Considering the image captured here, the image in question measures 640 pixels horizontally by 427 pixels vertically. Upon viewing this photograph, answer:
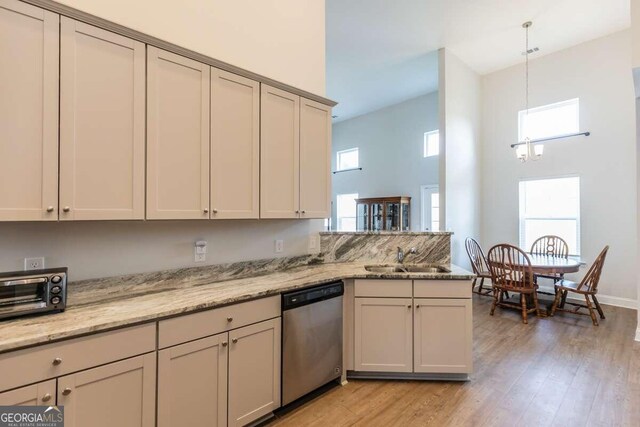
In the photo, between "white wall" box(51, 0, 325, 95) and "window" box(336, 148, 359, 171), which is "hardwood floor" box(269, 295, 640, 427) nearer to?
"white wall" box(51, 0, 325, 95)

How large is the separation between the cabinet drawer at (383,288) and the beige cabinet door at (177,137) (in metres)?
1.30

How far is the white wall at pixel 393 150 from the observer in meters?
6.84

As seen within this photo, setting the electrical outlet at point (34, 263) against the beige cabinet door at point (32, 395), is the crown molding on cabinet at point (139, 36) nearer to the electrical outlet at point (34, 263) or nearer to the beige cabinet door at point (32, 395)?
the electrical outlet at point (34, 263)

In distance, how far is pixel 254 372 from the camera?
2.00m

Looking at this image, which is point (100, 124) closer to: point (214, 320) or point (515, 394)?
point (214, 320)

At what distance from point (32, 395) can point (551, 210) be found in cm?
638

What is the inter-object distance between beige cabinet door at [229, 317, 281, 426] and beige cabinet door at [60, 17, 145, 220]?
960mm

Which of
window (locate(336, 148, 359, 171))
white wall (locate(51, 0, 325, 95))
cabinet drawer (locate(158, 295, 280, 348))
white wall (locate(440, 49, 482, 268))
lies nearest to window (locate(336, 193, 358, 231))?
window (locate(336, 148, 359, 171))

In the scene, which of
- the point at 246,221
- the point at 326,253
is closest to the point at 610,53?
the point at 326,253

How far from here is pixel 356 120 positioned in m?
8.39

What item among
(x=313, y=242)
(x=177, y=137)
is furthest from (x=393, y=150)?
(x=177, y=137)

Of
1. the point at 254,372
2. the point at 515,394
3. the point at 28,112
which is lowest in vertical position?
the point at 515,394

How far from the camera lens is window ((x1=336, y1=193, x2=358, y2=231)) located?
8.52m

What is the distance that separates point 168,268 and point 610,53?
646cm
